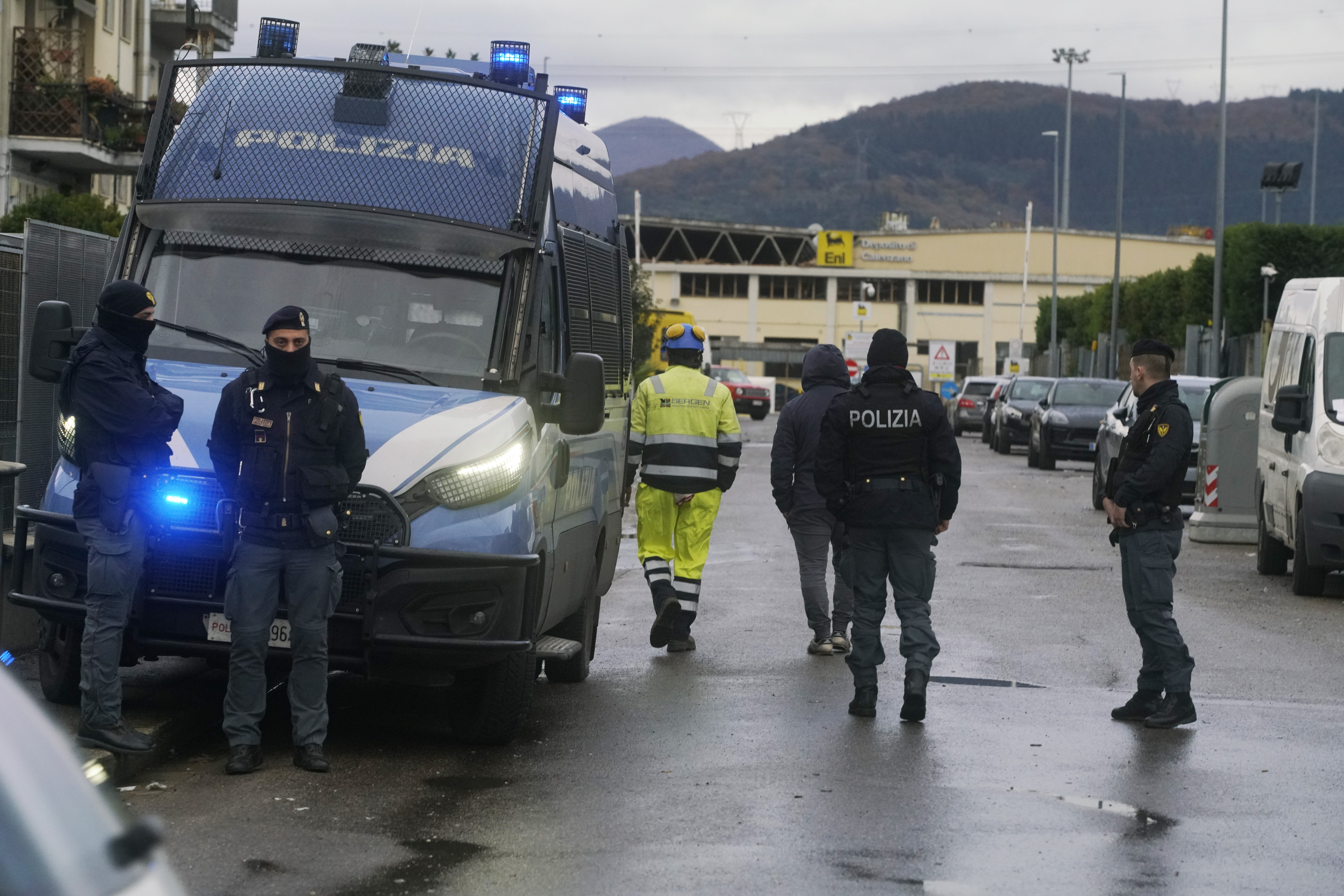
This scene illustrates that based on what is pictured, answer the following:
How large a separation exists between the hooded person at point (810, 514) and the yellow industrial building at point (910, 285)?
114 m

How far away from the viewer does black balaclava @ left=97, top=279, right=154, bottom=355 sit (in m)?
7.54

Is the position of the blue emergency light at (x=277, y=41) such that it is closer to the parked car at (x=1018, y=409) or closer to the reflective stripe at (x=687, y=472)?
the reflective stripe at (x=687, y=472)

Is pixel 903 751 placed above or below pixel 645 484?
below

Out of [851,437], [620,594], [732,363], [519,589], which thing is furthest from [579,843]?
[732,363]

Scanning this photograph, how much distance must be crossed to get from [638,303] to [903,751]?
118ft

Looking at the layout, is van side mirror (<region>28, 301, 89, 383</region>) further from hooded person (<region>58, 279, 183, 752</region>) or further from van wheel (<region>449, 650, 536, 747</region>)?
van wheel (<region>449, 650, 536, 747</region>)

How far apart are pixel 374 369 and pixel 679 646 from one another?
151 inches

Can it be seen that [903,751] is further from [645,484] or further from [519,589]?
[645,484]

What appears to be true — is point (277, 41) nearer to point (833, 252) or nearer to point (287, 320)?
point (287, 320)

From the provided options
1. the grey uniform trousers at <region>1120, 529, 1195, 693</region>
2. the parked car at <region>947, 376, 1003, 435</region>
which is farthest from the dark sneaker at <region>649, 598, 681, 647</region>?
the parked car at <region>947, 376, 1003, 435</region>

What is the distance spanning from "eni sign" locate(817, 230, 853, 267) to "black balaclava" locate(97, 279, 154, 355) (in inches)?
4748

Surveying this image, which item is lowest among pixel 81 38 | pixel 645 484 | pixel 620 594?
pixel 620 594

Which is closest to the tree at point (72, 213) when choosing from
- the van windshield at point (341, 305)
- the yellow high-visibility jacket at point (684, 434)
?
the yellow high-visibility jacket at point (684, 434)

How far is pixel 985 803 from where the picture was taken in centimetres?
749
